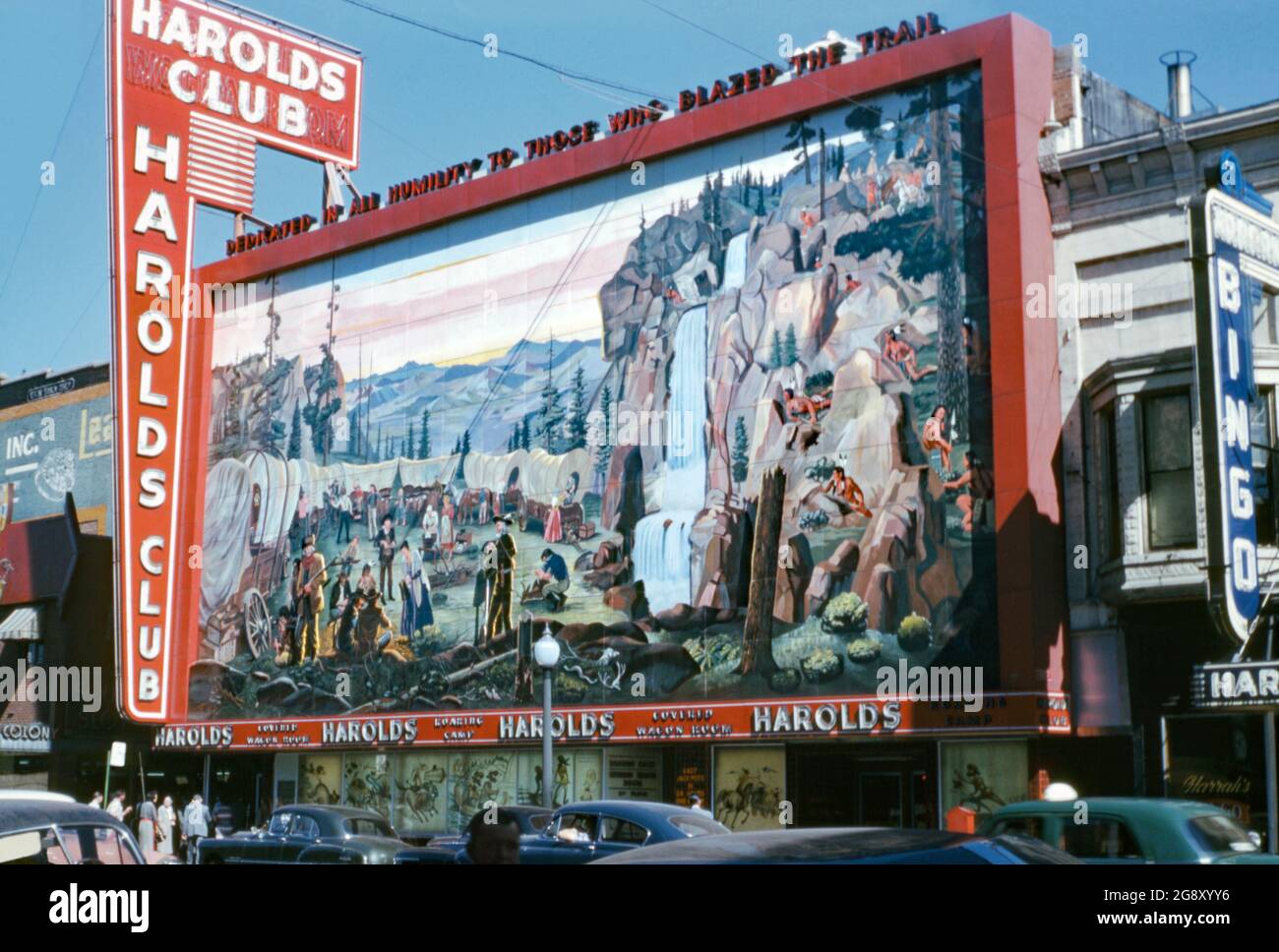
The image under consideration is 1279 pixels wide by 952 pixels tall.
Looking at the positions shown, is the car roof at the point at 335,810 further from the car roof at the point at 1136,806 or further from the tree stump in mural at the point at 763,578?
the car roof at the point at 1136,806

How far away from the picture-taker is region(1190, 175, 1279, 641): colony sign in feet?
71.7

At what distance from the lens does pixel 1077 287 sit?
1106 inches

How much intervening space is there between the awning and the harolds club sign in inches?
269

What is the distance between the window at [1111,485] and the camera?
2642cm

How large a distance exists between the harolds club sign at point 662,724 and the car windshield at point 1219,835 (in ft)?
37.0

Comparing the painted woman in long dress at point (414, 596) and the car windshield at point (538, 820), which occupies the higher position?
the painted woman in long dress at point (414, 596)

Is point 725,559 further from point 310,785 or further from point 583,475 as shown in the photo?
point 310,785

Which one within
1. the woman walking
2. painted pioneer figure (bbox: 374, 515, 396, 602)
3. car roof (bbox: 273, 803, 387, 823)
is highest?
painted pioneer figure (bbox: 374, 515, 396, 602)

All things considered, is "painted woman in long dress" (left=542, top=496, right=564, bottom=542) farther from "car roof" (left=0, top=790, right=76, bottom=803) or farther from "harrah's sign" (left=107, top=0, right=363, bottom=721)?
"car roof" (left=0, top=790, right=76, bottom=803)

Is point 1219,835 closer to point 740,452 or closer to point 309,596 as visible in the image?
point 740,452

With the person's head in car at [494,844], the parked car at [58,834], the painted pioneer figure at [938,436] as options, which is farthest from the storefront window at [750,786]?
the person's head in car at [494,844]

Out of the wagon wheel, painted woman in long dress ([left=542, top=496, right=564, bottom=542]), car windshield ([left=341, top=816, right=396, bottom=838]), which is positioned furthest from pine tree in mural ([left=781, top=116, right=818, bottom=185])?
the wagon wheel

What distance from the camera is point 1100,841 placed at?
Result: 14703mm

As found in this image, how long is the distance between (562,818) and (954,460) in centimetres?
1222
